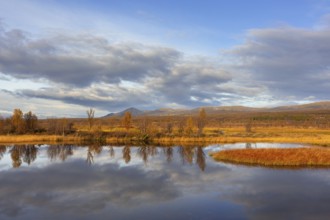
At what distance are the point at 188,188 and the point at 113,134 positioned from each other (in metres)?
40.4

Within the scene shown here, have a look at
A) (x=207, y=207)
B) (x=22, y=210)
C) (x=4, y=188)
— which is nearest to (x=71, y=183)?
(x=4, y=188)

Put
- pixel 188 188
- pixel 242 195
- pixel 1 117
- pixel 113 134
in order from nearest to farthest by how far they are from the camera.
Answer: pixel 242 195 → pixel 188 188 → pixel 113 134 → pixel 1 117

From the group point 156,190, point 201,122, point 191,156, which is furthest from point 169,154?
point 201,122

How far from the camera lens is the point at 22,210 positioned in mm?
16984

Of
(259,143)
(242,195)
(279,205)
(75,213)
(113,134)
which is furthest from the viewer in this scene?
(113,134)

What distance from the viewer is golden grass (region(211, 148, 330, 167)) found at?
31375 millimetres

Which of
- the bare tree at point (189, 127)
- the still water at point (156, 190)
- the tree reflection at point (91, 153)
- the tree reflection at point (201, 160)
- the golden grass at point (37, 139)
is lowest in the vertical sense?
the still water at point (156, 190)

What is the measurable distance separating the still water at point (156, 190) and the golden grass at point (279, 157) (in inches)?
89.5

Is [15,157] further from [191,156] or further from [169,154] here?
[191,156]

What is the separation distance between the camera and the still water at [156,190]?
16719mm

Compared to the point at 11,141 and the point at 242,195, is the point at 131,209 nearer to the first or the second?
the point at 242,195

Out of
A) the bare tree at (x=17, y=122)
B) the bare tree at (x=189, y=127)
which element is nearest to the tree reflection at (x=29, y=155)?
the bare tree at (x=17, y=122)

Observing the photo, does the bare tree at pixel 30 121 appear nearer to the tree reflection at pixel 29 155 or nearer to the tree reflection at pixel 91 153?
the tree reflection at pixel 29 155

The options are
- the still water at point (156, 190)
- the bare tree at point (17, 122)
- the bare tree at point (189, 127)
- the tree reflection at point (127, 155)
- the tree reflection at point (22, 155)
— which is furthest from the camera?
the bare tree at point (189, 127)
